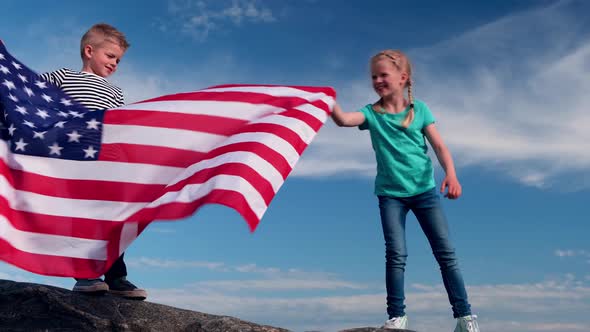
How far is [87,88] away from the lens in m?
7.06

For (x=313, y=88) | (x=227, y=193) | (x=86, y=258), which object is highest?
(x=313, y=88)

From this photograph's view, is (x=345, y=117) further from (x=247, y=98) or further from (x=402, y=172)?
(x=247, y=98)

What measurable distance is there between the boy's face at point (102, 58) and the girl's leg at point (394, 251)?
3.37m

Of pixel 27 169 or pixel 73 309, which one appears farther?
pixel 73 309

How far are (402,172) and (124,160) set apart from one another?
2824 mm

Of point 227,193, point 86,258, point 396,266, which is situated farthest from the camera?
point 396,266

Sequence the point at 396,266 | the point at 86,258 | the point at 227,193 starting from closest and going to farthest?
the point at 227,193, the point at 86,258, the point at 396,266

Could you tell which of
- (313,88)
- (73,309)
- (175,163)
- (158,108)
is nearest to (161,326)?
(73,309)

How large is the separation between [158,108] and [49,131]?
1162 mm

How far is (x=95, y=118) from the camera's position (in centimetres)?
654

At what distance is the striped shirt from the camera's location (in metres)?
7.02

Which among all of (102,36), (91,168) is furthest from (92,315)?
(102,36)

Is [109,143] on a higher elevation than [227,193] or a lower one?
higher

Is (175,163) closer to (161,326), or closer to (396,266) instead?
(161,326)
